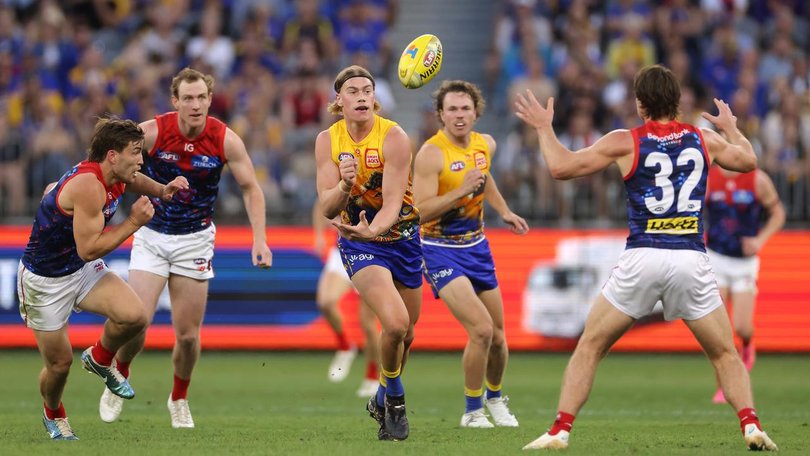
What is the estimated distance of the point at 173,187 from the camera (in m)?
10.0

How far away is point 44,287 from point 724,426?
5688mm

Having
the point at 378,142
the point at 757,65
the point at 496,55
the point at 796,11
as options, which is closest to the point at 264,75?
the point at 496,55

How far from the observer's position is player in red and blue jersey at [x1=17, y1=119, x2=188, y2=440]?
925cm

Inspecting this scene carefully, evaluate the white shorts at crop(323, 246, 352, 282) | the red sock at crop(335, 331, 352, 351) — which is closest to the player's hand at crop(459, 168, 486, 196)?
the white shorts at crop(323, 246, 352, 282)

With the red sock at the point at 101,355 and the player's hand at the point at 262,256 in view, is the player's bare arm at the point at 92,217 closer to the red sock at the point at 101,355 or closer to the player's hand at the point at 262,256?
the red sock at the point at 101,355

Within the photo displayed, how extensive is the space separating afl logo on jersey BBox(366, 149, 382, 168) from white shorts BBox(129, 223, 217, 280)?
6.48 feet

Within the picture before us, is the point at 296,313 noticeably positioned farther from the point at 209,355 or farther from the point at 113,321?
the point at 113,321

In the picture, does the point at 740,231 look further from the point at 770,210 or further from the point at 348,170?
the point at 348,170

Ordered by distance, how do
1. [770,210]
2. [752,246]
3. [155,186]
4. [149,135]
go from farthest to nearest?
[770,210] → [752,246] → [149,135] → [155,186]

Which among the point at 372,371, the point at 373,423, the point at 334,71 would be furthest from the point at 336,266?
the point at 334,71

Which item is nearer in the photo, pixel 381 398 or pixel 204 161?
pixel 381 398

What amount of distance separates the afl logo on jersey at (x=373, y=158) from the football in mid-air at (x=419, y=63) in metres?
0.84

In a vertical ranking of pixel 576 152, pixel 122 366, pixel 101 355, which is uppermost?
pixel 576 152

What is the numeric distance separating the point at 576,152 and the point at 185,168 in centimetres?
367
